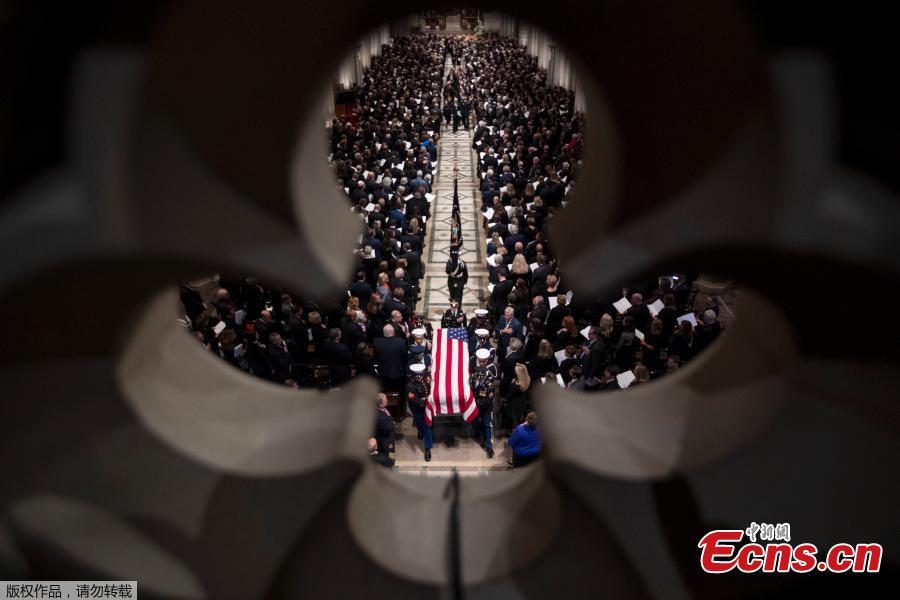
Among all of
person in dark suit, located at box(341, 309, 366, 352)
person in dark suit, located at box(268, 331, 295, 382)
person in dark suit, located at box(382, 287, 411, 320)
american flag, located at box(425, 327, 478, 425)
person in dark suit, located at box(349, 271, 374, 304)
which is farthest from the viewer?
person in dark suit, located at box(349, 271, 374, 304)

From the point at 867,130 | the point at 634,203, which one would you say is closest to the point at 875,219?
the point at 867,130

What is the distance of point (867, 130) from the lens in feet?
8.04

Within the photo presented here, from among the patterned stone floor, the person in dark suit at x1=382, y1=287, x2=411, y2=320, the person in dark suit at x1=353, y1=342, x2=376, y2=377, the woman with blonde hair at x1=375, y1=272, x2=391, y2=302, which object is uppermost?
the woman with blonde hair at x1=375, y1=272, x2=391, y2=302

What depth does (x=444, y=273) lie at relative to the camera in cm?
1368

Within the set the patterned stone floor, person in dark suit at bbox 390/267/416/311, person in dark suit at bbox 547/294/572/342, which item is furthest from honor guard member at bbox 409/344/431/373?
person in dark suit at bbox 547/294/572/342

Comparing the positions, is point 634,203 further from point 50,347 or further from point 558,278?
point 558,278

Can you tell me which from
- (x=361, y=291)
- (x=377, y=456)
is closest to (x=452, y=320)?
(x=361, y=291)

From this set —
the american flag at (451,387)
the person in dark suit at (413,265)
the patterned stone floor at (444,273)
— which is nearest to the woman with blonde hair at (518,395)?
the patterned stone floor at (444,273)

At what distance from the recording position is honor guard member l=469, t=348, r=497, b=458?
27.0 ft

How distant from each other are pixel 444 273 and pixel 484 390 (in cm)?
576

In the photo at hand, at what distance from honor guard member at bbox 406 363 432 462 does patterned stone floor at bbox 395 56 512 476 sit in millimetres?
266

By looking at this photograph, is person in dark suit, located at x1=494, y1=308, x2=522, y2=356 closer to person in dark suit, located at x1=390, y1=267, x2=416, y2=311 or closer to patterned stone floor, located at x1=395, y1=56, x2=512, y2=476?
patterned stone floor, located at x1=395, y1=56, x2=512, y2=476

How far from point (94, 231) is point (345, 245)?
Result: 1.09 m

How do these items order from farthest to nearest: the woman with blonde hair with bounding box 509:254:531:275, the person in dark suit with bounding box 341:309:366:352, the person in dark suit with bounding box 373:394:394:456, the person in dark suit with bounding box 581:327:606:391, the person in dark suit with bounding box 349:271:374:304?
1. the woman with blonde hair with bounding box 509:254:531:275
2. the person in dark suit with bounding box 349:271:374:304
3. the person in dark suit with bounding box 341:309:366:352
4. the person in dark suit with bounding box 581:327:606:391
5. the person in dark suit with bounding box 373:394:394:456
